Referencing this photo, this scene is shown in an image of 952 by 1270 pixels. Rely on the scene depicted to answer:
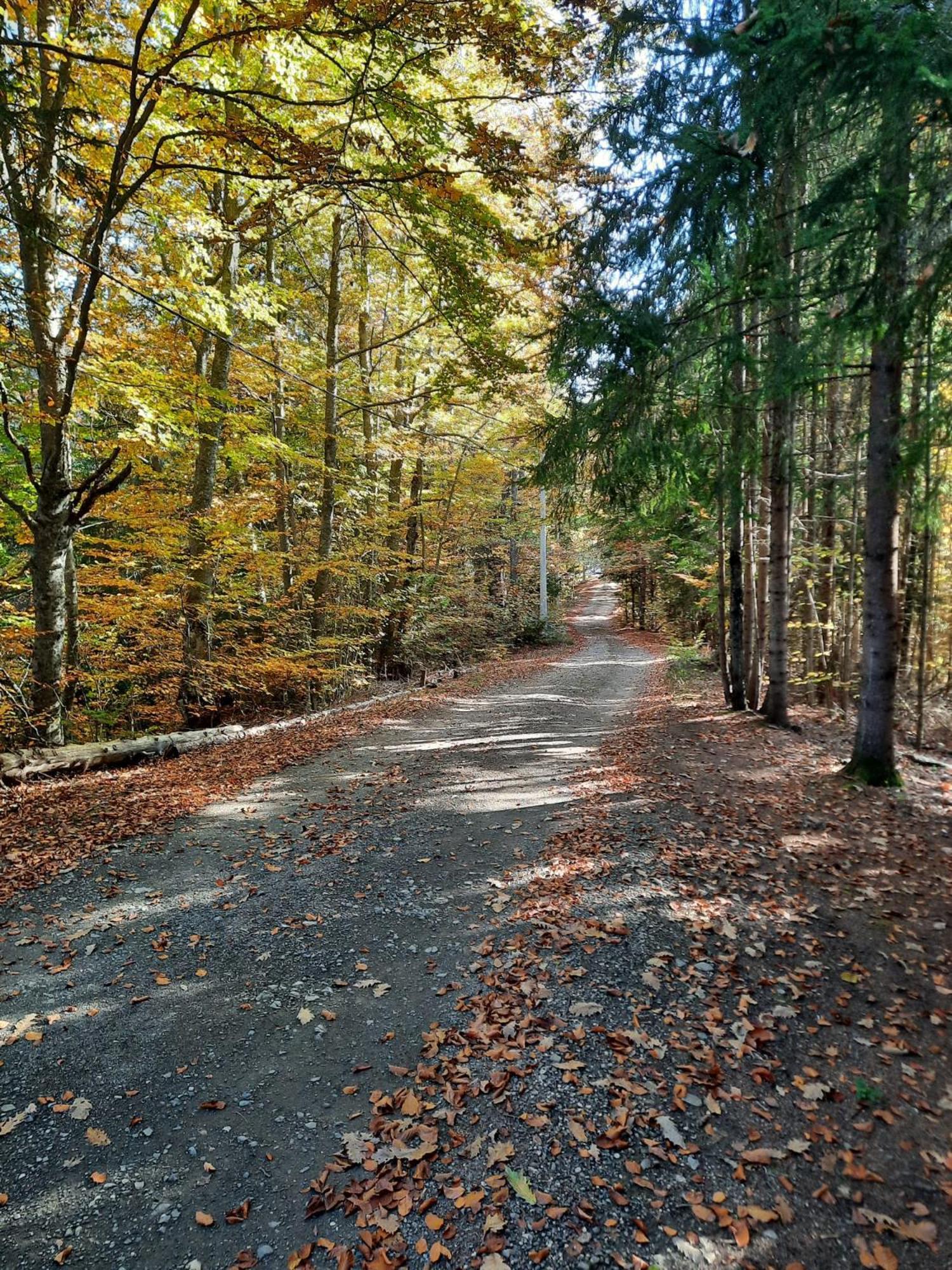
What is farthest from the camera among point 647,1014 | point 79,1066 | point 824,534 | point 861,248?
point 824,534

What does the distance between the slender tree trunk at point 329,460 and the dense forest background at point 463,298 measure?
0.30ft

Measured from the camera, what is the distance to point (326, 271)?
47.5ft

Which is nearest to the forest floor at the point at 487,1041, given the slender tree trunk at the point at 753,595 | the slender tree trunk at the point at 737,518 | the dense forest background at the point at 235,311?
the slender tree trunk at the point at 737,518

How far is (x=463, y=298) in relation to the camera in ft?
22.0

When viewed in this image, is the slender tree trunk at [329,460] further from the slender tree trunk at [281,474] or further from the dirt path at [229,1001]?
the dirt path at [229,1001]

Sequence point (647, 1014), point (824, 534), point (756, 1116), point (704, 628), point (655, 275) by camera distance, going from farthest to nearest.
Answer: point (704, 628)
point (824, 534)
point (655, 275)
point (647, 1014)
point (756, 1116)

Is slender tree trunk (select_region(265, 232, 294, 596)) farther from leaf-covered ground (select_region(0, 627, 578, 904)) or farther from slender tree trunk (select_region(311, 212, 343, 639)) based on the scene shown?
leaf-covered ground (select_region(0, 627, 578, 904))

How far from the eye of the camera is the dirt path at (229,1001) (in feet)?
8.47

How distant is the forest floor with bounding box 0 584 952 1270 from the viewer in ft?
8.16

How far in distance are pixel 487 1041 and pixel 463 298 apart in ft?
23.0

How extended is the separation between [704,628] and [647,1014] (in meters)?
19.9

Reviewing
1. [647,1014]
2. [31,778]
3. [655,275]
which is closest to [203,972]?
[647,1014]

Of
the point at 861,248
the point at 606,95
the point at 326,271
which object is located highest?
the point at 326,271

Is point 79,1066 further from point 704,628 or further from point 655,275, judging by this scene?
point 704,628
